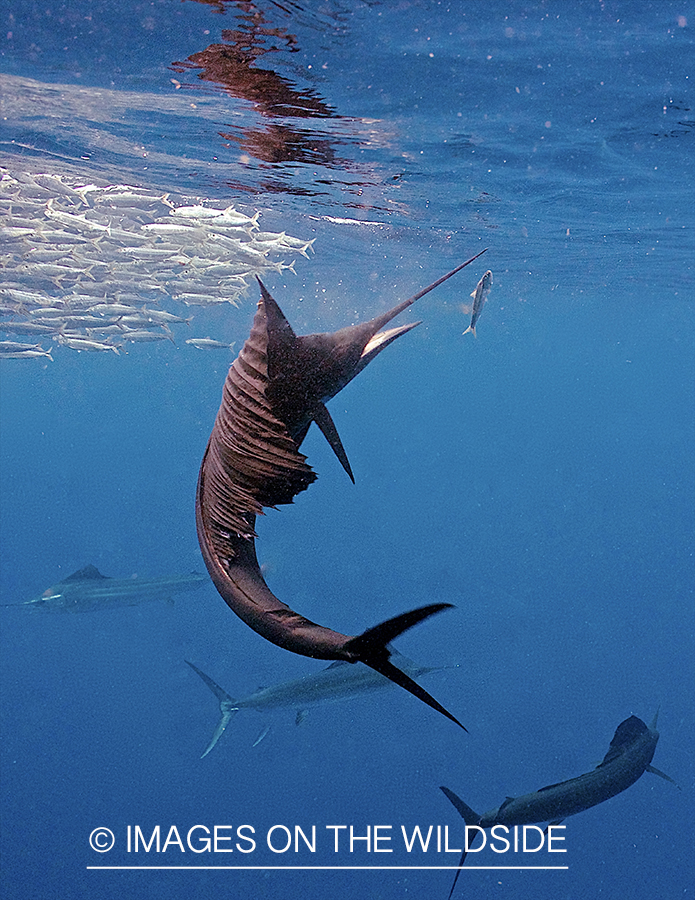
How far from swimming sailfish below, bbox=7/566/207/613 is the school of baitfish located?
17.7ft

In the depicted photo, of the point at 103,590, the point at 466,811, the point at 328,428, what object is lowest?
the point at 466,811

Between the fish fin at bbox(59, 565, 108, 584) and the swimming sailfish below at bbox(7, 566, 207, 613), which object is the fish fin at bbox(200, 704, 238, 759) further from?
the fish fin at bbox(59, 565, 108, 584)

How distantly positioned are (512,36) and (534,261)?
17544mm

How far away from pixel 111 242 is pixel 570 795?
1750 centimetres

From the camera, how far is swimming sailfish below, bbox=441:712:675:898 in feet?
21.6

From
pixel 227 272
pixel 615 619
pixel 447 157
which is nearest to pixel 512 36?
pixel 447 157

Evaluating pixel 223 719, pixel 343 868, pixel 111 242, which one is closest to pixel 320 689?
pixel 223 719

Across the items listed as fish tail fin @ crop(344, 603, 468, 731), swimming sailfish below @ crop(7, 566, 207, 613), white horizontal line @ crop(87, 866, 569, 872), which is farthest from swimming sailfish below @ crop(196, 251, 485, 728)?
white horizontal line @ crop(87, 866, 569, 872)

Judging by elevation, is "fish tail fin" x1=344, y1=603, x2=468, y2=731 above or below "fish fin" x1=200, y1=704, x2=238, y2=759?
above

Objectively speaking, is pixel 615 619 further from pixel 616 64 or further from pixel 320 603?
pixel 616 64

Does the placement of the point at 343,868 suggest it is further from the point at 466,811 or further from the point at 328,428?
the point at 328,428

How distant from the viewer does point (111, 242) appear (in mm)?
18234

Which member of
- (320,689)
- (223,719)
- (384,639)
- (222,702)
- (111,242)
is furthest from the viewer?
(111,242)

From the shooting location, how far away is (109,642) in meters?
32.2
